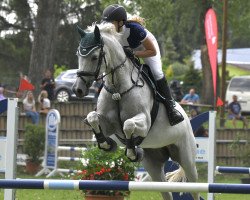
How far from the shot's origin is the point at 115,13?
746 centimetres

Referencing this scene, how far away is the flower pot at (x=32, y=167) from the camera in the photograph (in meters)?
17.5

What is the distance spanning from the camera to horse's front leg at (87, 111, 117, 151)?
7.14 metres

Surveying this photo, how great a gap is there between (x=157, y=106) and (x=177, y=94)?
19725mm

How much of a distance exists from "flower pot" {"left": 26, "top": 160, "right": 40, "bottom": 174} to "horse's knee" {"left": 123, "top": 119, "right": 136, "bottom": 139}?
10.7 m

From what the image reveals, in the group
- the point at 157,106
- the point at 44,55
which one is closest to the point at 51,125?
the point at 44,55

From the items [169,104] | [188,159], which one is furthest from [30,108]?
[169,104]

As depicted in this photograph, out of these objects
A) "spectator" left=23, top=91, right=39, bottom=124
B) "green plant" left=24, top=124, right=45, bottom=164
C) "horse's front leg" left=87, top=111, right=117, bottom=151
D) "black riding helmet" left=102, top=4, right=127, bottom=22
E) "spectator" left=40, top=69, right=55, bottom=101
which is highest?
"spectator" left=40, top=69, right=55, bottom=101

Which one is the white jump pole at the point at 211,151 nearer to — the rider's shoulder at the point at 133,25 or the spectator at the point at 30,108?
the rider's shoulder at the point at 133,25

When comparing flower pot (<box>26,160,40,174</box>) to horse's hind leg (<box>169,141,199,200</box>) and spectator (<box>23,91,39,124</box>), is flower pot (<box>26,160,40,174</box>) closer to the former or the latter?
spectator (<box>23,91,39,124</box>)

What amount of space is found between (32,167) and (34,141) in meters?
0.55

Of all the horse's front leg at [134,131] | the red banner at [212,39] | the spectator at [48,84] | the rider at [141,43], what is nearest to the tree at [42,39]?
the spectator at [48,84]

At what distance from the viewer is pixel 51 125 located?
55.6 feet

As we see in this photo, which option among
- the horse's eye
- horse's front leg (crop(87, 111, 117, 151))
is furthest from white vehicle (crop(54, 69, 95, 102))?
the horse's eye

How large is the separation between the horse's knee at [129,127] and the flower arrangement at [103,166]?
2.43 metres
